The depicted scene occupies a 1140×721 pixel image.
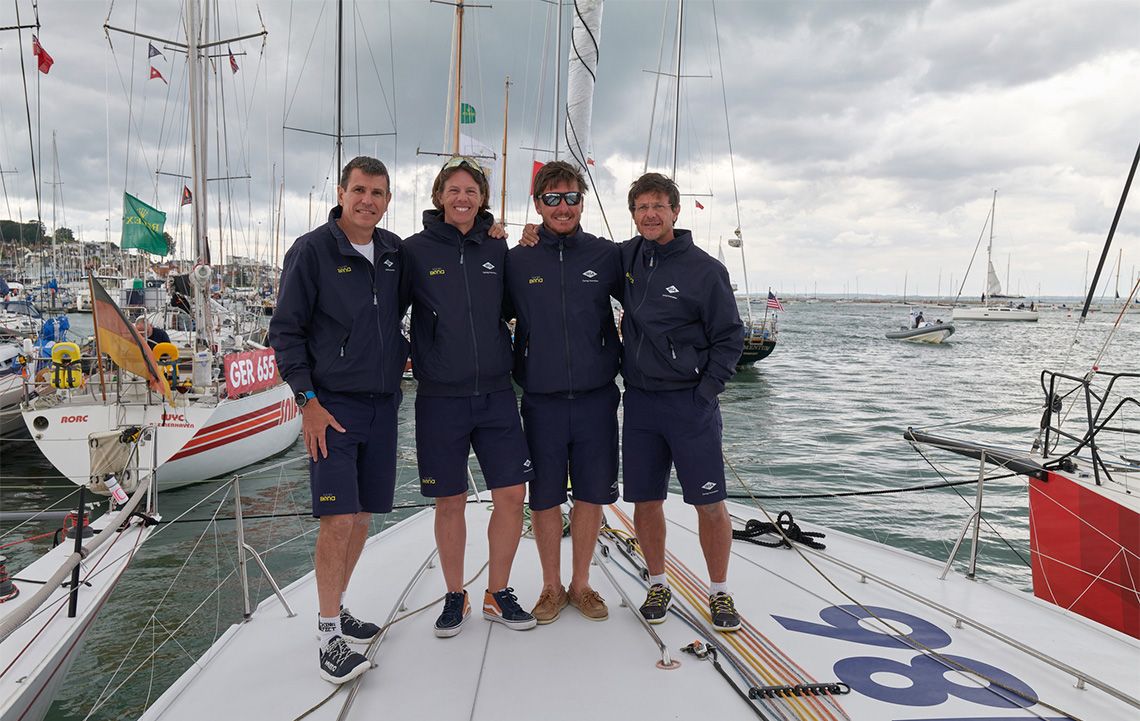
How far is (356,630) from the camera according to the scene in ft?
8.61

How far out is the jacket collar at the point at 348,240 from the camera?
246 centimetres

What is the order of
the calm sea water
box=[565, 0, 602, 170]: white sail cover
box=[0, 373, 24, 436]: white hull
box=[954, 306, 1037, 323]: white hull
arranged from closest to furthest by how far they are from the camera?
box=[565, 0, 602, 170]: white sail cover → the calm sea water → box=[0, 373, 24, 436]: white hull → box=[954, 306, 1037, 323]: white hull

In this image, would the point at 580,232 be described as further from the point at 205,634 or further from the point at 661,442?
the point at 205,634

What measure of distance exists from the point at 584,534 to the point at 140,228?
11907mm

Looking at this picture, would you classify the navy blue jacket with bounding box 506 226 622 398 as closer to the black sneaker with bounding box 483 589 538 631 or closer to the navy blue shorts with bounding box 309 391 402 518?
the navy blue shorts with bounding box 309 391 402 518

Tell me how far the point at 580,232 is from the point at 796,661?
1944mm

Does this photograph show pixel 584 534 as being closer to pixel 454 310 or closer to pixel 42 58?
pixel 454 310

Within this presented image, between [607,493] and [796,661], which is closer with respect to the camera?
[796,661]

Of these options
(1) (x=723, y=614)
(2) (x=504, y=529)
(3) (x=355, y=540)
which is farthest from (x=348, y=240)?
(1) (x=723, y=614)

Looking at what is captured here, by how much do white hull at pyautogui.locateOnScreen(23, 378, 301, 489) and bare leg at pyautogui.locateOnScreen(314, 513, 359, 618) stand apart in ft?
21.9

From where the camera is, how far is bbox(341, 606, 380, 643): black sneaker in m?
2.61

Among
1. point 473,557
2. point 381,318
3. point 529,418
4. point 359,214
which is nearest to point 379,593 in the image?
point 473,557

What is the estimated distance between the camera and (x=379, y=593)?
3.10 metres

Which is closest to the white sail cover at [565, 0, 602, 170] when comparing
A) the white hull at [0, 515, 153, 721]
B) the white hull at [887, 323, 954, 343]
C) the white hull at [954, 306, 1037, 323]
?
the white hull at [0, 515, 153, 721]
